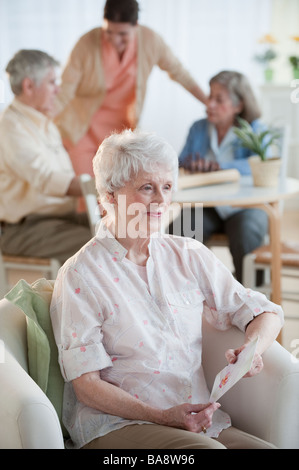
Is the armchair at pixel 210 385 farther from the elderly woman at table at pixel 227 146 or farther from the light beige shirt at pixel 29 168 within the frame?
the elderly woman at table at pixel 227 146

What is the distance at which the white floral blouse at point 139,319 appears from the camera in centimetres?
142

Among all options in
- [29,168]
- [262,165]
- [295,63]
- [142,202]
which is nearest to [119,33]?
[29,168]

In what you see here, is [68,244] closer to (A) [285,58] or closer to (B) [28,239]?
(B) [28,239]

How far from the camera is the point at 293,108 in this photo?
5.45m

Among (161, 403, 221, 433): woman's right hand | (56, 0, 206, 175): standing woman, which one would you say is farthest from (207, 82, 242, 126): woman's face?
(161, 403, 221, 433): woman's right hand

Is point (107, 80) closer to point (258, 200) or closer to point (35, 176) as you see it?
point (35, 176)

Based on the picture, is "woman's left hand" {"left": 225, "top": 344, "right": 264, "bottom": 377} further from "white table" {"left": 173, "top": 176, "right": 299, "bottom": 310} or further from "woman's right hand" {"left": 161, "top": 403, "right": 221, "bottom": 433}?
"white table" {"left": 173, "top": 176, "right": 299, "bottom": 310}

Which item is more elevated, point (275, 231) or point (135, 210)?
point (135, 210)

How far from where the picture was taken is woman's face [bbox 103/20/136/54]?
3.54 meters

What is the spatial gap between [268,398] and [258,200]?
4.65ft

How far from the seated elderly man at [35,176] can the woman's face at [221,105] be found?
31.1 inches

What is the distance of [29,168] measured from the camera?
9.61 ft
